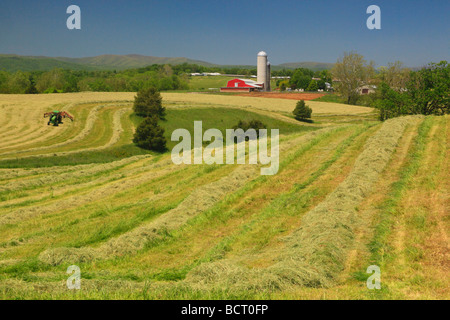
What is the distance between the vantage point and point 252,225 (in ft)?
43.3

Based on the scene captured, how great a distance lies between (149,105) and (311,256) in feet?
189

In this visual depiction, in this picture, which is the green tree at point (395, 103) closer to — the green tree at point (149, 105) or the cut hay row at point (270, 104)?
the cut hay row at point (270, 104)

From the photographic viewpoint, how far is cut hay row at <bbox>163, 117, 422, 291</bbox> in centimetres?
844

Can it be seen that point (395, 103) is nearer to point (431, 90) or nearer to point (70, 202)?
point (431, 90)

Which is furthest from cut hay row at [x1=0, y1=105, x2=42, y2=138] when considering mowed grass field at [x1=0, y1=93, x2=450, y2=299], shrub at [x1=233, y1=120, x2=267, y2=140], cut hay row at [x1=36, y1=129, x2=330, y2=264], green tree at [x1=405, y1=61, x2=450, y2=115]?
green tree at [x1=405, y1=61, x2=450, y2=115]

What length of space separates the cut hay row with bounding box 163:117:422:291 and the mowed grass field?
0.12 ft

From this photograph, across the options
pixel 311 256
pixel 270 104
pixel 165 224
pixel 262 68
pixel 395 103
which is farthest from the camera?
pixel 262 68

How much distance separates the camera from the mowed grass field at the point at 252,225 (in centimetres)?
847

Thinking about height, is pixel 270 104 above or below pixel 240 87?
below

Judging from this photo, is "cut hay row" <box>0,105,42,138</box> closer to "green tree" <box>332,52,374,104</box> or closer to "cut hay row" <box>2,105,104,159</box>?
"cut hay row" <box>2,105,104,159</box>

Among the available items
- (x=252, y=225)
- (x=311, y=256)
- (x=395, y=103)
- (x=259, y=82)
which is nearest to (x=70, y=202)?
(x=252, y=225)

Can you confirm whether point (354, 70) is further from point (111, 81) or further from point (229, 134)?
point (111, 81)
